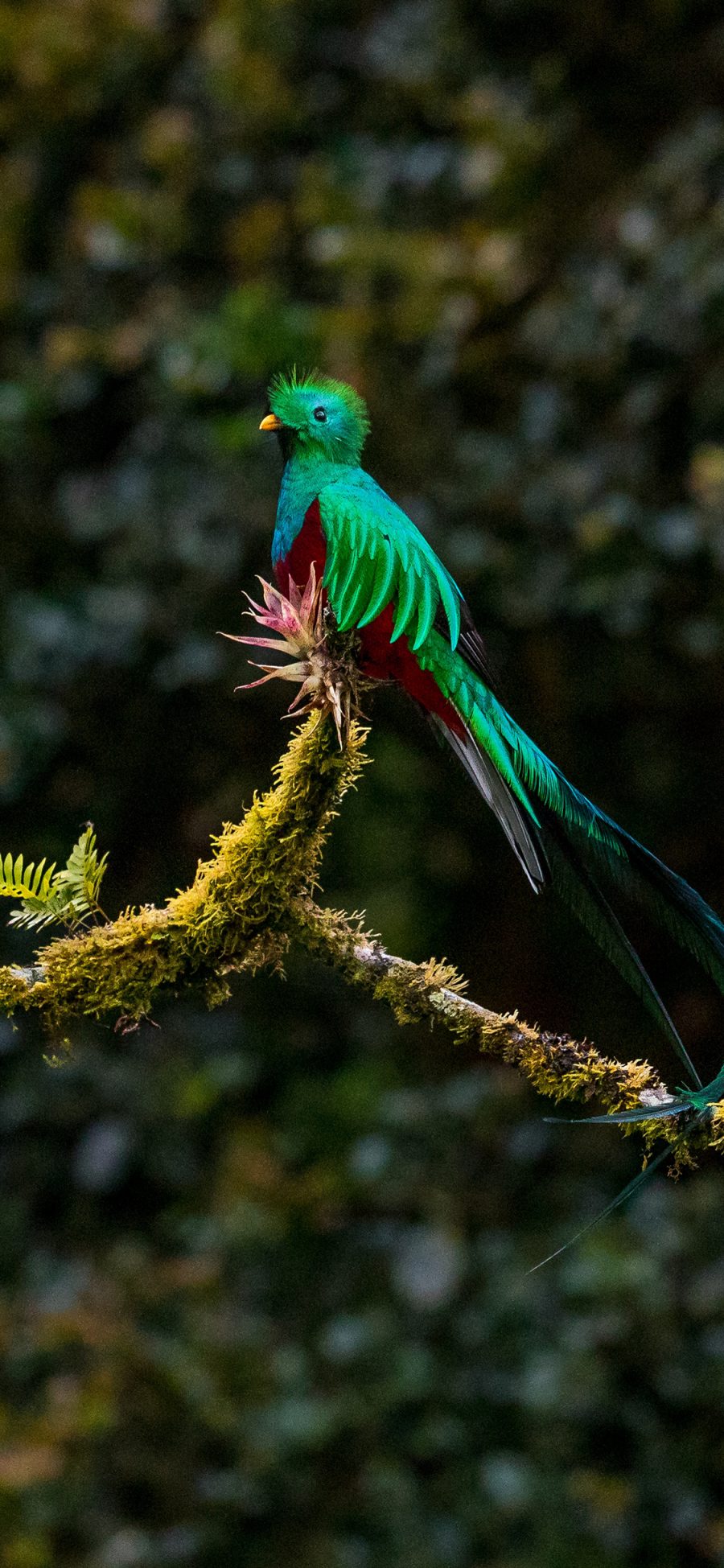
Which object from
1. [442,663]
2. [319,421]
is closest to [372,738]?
[319,421]

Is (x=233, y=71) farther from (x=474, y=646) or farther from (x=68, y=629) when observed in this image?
(x=474, y=646)

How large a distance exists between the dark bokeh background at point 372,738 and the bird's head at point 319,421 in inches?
37.8

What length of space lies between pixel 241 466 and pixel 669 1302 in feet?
6.68

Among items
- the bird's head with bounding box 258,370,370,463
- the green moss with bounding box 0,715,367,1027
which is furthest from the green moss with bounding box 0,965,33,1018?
the bird's head with bounding box 258,370,370,463

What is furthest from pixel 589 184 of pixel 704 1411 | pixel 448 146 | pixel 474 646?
pixel 704 1411

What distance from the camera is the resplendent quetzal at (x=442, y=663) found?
1.50 metres

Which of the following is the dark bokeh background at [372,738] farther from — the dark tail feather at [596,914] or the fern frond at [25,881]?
the fern frond at [25,881]

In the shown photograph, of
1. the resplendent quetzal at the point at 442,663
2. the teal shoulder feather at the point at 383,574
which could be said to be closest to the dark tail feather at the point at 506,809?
the resplendent quetzal at the point at 442,663

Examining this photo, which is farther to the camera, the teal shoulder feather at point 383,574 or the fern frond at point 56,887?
the teal shoulder feather at point 383,574

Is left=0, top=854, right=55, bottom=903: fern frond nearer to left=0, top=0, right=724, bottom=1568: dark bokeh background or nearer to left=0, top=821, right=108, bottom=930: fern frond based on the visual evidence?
left=0, top=821, right=108, bottom=930: fern frond

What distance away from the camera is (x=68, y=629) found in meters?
3.38

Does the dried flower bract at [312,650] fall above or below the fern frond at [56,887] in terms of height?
above

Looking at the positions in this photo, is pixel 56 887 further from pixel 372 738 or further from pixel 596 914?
pixel 372 738

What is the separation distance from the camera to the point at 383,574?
1.77 metres
